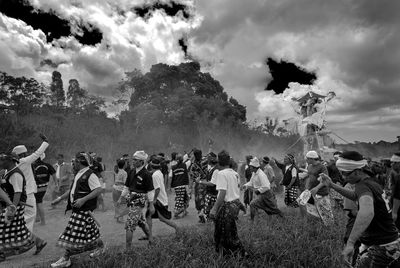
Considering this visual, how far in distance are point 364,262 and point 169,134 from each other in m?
30.4

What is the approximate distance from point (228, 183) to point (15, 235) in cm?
365

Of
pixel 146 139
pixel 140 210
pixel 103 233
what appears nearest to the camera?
pixel 140 210

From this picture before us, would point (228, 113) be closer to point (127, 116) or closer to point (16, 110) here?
point (127, 116)

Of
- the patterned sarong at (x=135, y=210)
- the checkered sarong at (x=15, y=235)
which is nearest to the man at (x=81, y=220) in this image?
the patterned sarong at (x=135, y=210)

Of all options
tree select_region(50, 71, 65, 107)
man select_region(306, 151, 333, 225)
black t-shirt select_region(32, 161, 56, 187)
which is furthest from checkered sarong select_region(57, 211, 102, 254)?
tree select_region(50, 71, 65, 107)

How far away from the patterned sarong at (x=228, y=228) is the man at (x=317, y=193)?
262cm

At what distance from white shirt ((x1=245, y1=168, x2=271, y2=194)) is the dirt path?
2.07 m

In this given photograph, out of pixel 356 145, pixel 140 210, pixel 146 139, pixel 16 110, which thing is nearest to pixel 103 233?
pixel 140 210

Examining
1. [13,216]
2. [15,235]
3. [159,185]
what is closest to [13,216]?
[13,216]

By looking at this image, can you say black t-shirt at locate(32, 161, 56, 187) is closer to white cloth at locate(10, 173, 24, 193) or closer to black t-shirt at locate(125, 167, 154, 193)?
white cloth at locate(10, 173, 24, 193)

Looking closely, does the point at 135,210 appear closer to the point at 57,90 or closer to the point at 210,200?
the point at 210,200

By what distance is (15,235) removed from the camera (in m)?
5.41

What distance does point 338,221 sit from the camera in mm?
7766

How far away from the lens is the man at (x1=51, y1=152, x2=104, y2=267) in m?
4.81
